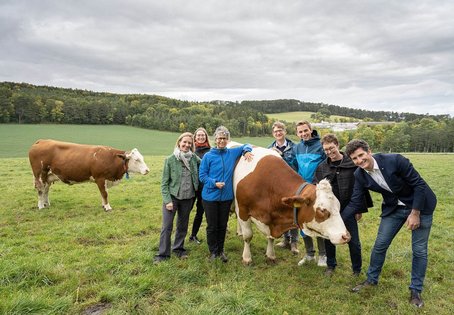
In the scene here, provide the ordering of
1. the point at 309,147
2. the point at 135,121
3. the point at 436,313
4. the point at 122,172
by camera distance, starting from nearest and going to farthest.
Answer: the point at 436,313, the point at 309,147, the point at 122,172, the point at 135,121

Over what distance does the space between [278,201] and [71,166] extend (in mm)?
6606

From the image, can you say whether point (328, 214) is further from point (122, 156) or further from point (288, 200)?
point (122, 156)

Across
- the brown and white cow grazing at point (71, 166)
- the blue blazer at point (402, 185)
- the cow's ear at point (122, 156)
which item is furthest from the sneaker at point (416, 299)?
the cow's ear at point (122, 156)

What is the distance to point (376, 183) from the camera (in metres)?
4.09

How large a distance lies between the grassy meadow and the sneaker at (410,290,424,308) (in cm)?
9

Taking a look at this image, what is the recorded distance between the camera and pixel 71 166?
8875 mm

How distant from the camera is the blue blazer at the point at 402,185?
3.81 m

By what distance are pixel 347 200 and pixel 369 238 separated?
2651 mm

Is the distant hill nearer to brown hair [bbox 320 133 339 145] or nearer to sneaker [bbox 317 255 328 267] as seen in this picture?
sneaker [bbox 317 255 328 267]

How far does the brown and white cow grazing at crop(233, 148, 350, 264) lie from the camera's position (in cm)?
412

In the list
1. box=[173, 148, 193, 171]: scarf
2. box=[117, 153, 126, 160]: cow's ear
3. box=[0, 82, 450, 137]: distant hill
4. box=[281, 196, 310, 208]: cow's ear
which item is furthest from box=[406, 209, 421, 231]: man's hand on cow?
box=[0, 82, 450, 137]: distant hill

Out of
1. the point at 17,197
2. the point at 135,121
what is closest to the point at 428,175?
the point at 17,197

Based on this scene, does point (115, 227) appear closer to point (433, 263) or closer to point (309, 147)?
point (309, 147)

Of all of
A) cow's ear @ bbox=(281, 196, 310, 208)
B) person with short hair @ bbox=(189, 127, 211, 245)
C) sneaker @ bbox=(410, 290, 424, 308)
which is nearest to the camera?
sneaker @ bbox=(410, 290, 424, 308)
